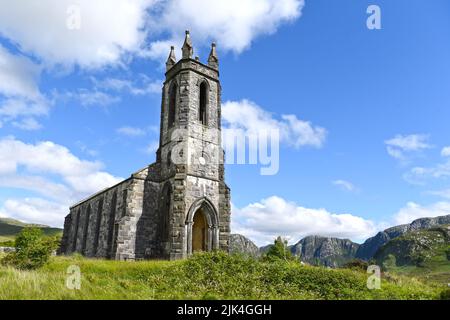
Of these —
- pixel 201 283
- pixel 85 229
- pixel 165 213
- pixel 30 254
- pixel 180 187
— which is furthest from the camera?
pixel 85 229

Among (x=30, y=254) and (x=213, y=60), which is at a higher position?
(x=213, y=60)

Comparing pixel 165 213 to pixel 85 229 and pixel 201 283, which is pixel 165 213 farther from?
pixel 85 229

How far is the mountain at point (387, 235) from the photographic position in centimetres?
16275

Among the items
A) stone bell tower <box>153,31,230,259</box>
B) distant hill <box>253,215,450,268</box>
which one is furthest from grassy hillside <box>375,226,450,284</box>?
distant hill <box>253,215,450,268</box>

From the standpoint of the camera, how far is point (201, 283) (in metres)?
12.6

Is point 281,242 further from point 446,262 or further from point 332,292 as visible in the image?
point 446,262

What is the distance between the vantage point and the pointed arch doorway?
71.0 feet

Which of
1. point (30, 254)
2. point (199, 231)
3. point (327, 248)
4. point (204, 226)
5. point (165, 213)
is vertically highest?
point (327, 248)

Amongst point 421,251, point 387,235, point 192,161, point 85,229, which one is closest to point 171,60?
point 192,161

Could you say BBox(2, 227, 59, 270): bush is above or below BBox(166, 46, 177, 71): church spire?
below

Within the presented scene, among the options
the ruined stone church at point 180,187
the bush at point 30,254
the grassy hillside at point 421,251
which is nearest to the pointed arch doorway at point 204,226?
the ruined stone church at point 180,187

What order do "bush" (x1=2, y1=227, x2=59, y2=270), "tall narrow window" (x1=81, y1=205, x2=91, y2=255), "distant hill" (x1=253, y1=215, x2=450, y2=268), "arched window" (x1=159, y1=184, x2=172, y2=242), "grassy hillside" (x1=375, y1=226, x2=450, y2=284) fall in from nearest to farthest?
"bush" (x1=2, y1=227, x2=59, y2=270) < "arched window" (x1=159, y1=184, x2=172, y2=242) < "tall narrow window" (x1=81, y1=205, x2=91, y2=255) < "grassy hillside" (x1=375, y1=226, x2=450, y2=284) < "distant hill" (x1=253, y1=215, x2=450, y2=268)

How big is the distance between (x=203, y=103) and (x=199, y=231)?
881 centimetres

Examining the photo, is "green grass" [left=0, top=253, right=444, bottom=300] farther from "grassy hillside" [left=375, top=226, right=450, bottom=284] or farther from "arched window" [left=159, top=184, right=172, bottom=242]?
"grassy hillside" [left=375, top=226, right=450, bottom=284]
